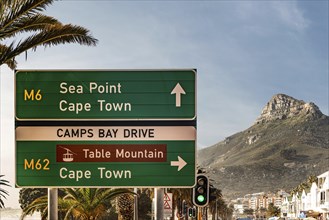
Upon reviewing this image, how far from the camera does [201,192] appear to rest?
15320 millimetres

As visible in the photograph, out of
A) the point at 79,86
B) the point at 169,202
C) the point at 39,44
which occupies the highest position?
the point at 39,44

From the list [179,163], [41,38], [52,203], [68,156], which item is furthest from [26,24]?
[179,163]

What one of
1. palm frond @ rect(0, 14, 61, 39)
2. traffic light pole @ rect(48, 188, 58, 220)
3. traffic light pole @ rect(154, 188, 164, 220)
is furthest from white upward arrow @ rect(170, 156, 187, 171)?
palm frond @ rect(0, 14, 61, 39)

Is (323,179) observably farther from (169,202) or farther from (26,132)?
(26,132)

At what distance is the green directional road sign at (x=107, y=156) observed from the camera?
1057 cm

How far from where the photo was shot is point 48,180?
1073 centimetres

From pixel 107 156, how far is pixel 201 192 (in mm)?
5299

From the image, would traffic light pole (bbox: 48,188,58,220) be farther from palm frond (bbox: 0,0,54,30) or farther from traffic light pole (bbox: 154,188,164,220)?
palm frond (bbox: 0,0,54,30)

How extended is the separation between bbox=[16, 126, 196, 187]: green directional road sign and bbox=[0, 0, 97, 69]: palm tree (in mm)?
4420

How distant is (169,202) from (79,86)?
2126 cm

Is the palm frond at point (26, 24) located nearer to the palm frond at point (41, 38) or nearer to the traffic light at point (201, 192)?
the palm frond at point (41, 38)

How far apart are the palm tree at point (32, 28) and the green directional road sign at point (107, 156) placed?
442 cm

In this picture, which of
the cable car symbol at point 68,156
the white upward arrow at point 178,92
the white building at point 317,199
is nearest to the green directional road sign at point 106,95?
the white upward arrow at point 178,92

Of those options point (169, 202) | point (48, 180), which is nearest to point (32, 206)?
point (169, 202)
